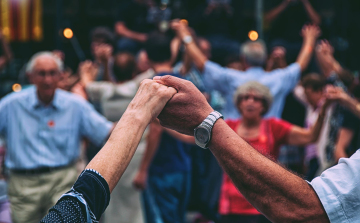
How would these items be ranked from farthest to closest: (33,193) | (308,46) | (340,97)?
1. (308,46)
2. (340,97)
3. (33,193)

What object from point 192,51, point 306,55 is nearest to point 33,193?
point 192,51

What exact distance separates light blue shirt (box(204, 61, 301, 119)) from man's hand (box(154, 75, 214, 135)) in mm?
3197

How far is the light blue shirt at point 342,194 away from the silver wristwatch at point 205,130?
0.44 m

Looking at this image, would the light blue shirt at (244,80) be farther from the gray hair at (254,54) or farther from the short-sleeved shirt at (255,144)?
the short-sleeved shirt at (255,144)

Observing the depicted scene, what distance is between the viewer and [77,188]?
57.3 inches

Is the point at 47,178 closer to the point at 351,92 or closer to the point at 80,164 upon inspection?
the point at 80,164

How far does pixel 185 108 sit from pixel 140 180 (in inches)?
111

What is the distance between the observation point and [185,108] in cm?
179

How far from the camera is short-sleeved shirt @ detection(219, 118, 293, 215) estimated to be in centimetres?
358

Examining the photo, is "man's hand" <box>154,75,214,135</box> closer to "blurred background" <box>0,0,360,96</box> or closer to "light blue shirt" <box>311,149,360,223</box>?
"light blue shirt" <box>311,149,360,223</box>

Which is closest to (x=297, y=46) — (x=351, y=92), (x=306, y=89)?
(x=306, y=89)

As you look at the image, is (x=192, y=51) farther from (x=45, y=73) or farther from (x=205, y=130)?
(x=205, y=130)

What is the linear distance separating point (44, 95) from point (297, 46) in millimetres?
5399

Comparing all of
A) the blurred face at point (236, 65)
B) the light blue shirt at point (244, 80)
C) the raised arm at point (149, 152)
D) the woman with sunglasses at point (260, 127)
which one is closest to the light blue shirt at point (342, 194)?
the woman with sunglasses at point (260, 127)
